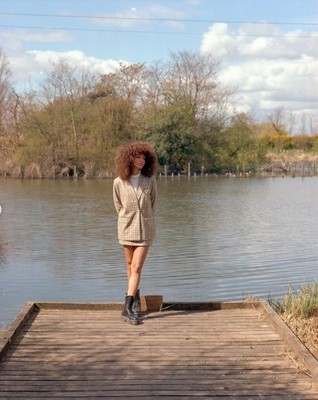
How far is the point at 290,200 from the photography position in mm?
29250

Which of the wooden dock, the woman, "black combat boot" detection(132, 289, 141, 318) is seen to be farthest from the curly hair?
the wooden dock

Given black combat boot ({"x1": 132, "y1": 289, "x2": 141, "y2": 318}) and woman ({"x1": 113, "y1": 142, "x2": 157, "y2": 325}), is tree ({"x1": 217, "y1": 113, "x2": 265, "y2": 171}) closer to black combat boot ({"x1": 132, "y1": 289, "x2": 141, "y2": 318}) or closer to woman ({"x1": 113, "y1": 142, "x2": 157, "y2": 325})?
woman ({"x1": 113, "y1": 142, "x2": 157, "y2": 325})

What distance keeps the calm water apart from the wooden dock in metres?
3.44

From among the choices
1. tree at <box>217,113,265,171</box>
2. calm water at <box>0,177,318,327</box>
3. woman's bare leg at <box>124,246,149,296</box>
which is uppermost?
tree at <box>217,113,265,171</box>

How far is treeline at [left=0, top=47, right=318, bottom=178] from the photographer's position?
47656mm

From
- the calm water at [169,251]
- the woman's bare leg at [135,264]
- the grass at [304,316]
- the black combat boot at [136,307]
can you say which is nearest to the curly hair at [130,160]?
the woman's bare leg at [135,264]

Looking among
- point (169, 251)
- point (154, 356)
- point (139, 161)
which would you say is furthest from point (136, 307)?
point (169, 251)

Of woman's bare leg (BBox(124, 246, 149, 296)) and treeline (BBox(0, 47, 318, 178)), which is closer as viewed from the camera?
woman's bare leg (BBox(124, 246, 149, 296))

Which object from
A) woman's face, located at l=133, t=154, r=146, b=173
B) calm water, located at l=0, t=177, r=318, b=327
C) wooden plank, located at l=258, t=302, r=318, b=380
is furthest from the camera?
calm water, located at l=0, t=177, r=318, b=327

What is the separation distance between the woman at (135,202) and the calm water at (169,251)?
11.2ft

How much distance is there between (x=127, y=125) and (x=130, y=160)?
43212 mm

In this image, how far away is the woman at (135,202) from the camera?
576cm

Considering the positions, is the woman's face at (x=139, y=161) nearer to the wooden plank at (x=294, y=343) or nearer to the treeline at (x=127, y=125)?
the wooden plank at (x=294, y=343)

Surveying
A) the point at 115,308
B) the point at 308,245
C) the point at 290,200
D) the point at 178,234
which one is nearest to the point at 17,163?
the point at 290,200
